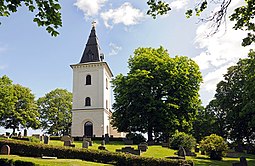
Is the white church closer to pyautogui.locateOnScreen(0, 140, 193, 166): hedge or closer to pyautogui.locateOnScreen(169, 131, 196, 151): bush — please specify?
pyautogui.locateOnScreen(169, 131, 196, 151): bush

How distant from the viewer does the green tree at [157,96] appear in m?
33.3

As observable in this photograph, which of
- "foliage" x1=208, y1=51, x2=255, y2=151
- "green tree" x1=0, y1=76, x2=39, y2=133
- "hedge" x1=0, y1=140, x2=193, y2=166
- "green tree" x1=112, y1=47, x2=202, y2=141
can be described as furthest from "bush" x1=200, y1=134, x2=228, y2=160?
A: "green tree" x1=0, y1=76, x2=39, y2=133

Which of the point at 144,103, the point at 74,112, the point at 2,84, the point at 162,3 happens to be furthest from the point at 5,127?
the point at 162,3

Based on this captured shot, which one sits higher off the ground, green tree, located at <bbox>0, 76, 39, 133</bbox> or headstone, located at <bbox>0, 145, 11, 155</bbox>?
green tree, located at <bbox>0, 76, 39, 133</bbox>

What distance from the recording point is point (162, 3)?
6.98 m

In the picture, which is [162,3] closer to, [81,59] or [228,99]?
[228,99]

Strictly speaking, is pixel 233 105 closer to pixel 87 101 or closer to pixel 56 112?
pixel 87 101

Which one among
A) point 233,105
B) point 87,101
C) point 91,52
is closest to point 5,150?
point 87,101

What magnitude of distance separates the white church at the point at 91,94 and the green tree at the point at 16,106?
34.3 ft

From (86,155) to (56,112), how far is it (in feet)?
127

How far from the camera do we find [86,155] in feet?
62.2

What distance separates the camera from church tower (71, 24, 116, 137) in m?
43.0

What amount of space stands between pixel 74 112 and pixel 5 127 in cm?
1335

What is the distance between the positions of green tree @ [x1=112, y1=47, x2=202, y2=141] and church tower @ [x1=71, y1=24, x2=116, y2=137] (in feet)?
23.2
